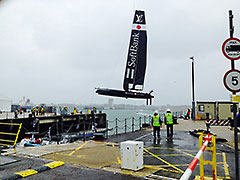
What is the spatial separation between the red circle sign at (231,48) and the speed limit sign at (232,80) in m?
0.39

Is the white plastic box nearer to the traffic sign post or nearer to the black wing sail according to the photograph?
the traffic sign post

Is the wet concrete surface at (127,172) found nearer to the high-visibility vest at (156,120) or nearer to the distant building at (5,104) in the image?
the high-visibility vest at (156,120)

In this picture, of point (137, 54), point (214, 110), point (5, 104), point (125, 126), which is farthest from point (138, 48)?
point (5, 104)

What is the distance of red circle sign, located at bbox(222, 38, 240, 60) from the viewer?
208 inches

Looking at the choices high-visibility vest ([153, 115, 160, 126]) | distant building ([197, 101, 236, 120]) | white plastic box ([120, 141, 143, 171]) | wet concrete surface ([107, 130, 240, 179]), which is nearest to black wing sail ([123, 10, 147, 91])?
high-visibility vest ([153, 115, 160, 126])

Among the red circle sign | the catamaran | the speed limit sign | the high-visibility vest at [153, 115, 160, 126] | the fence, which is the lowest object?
the fence

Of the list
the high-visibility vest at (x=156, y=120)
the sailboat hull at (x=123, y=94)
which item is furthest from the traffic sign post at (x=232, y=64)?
the high-visibility vest at (x=156, y=120)

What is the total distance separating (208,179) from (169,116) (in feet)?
26.3

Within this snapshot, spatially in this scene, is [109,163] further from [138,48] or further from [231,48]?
[138,48]

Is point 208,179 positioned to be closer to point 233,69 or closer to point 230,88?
point 230,88

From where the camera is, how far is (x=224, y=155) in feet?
28.8

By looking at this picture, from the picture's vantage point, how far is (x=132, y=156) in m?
6.43

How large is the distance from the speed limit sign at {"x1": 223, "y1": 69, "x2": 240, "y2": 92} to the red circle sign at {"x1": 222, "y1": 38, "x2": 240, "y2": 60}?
0.39 m

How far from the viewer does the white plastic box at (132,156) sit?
6410 mm
